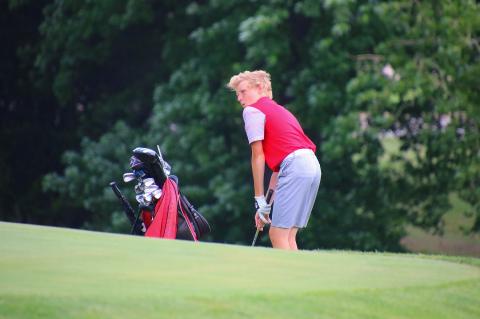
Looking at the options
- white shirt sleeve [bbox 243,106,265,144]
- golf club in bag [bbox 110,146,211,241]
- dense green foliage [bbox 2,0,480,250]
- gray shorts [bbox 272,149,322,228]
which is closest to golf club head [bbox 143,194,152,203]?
golf club in bag [bbox 110,146,211,241]

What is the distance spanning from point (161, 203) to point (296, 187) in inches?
59.7

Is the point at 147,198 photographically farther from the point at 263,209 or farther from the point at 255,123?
the point at 255,123

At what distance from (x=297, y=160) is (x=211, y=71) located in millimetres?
11754

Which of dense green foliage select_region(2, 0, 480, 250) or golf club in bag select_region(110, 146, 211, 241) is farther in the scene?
dense green foliage select_region(2, 0, 480, 250)

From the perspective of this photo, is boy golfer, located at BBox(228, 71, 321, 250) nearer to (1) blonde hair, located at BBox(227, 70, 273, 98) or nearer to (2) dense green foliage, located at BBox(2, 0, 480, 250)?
(1) blonde hair, located at BBox(227, 70, 273, 98)

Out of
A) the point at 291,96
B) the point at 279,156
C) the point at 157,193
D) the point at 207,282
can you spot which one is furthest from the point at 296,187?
the point at 291,96

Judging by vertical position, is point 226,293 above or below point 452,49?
above

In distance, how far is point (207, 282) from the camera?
288 inches

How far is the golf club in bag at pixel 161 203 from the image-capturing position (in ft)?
36.4

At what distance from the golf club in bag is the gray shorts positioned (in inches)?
48.3

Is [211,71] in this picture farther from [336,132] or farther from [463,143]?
[463,143]

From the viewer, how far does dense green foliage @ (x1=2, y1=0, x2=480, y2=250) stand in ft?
65.4

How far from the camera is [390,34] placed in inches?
822

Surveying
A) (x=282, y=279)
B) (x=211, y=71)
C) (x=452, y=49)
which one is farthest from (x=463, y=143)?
(x=282, y=279)
